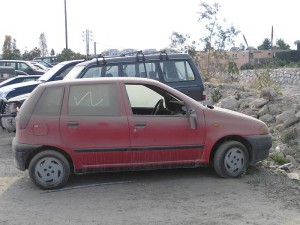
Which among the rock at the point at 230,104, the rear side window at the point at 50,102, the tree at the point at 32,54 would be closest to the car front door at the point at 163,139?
the rear side window at the point at 50,102

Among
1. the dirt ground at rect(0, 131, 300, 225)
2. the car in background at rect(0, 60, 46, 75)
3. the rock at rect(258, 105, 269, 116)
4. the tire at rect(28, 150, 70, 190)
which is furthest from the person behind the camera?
the car in background at rect(0, 60, 46, 75)

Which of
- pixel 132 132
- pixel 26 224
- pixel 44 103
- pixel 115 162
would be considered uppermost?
pixel 44 103

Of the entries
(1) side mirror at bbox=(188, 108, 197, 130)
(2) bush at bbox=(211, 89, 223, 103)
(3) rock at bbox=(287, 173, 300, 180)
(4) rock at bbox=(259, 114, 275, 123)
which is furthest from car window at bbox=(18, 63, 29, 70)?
(3) rock at bbox=(287, 173, 300, 180)

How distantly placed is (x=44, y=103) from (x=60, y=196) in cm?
134

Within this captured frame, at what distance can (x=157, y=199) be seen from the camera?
5926 mm

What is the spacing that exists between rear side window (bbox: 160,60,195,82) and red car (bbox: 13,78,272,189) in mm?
3367

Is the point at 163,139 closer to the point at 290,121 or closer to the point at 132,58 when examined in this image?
the point at 132,58

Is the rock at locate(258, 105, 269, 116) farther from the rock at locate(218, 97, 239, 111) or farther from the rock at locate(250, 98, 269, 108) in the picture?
the rock at locate(218, 97, 239, 111)

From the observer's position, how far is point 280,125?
10695 mm

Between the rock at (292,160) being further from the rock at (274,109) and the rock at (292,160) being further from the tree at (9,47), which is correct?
the tree at (9,47)

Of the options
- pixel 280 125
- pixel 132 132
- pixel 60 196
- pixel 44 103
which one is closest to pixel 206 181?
pixel 132 132

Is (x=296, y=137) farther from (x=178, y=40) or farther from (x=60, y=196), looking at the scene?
(x=178, y=40)

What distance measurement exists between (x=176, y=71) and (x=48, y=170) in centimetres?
473

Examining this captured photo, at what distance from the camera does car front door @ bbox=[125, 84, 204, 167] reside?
648cm
